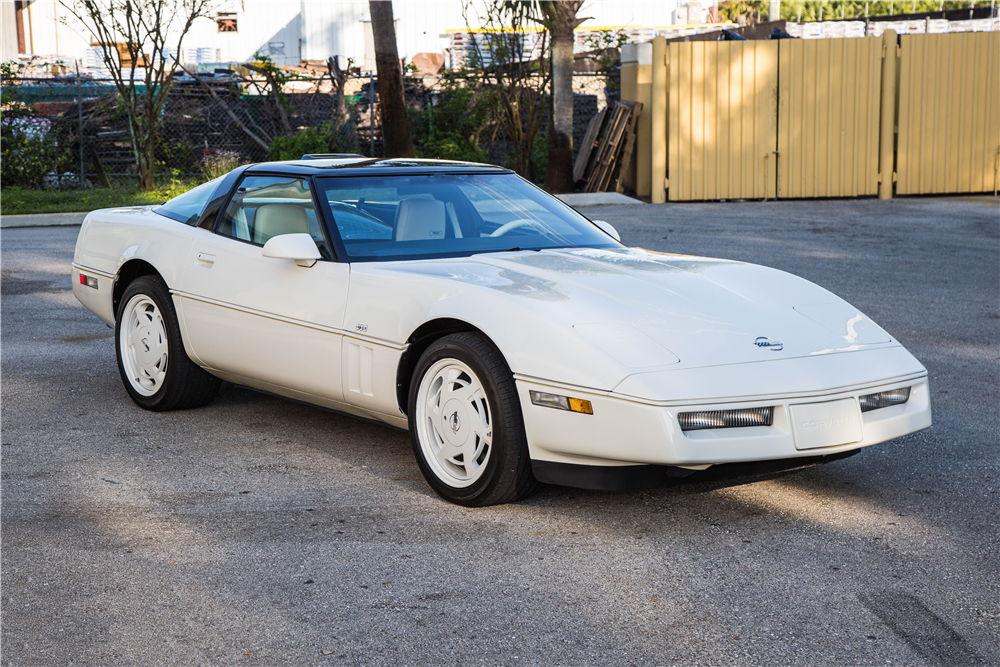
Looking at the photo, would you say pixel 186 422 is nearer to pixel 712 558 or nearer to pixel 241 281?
pixel 241 281

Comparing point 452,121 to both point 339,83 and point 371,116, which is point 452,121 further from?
point 339,83

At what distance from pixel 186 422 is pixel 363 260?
146 cm

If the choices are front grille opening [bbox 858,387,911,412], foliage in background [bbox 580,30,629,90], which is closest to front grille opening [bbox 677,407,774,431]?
front grille opening [bbox 858,387,911,412]

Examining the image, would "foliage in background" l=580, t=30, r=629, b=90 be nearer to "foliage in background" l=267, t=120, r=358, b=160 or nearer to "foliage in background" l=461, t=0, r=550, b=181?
"foliage in background" l=461, t=0, r=550, b=181

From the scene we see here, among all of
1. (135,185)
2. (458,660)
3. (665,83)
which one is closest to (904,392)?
(458,660)

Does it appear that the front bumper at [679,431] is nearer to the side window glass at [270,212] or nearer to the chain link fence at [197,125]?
the side window glass at [270,212]

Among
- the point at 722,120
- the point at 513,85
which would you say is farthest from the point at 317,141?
the point at 722,120

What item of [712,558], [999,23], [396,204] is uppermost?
[999,23]

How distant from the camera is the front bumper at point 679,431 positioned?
Result: 11.7ft

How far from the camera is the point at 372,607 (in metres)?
3.20

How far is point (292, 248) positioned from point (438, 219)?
74 cm

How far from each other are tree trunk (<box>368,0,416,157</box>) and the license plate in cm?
1364

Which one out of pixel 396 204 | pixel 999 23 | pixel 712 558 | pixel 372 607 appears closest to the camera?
pixel 372 607

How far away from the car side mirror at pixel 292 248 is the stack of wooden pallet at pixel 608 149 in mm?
13218
